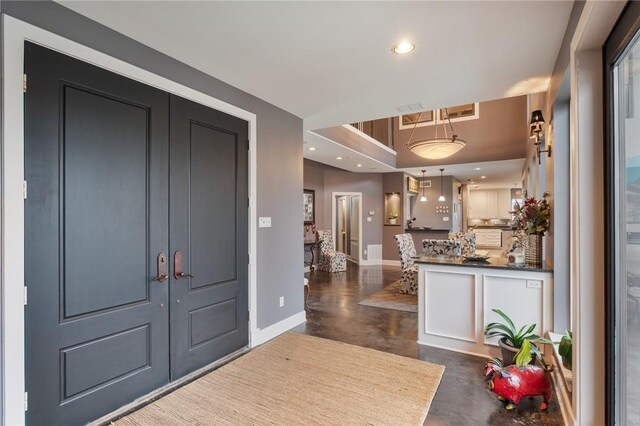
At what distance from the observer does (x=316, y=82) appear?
318 centimetres

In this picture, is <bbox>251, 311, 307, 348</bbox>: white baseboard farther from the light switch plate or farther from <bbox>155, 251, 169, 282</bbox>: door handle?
<bbox>155, 251, 169, 282</bbox>: door handle

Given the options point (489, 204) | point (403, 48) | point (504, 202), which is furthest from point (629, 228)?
point (489, 204)

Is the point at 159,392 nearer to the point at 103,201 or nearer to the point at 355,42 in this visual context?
the point at 103,201

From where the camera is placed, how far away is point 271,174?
375 centimetres

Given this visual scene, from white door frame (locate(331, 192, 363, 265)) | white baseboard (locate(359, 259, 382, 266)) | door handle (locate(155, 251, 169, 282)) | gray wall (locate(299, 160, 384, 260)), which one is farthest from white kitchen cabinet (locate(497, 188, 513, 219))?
door handle (locate(155, 251, 169, 282))

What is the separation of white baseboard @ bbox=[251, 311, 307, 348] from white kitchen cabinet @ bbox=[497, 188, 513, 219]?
40.1 ft

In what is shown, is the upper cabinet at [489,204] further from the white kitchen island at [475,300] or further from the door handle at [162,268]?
the door handle at [162,268]

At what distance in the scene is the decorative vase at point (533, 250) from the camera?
3.24 m

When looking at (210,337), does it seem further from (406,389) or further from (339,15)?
(339,15)

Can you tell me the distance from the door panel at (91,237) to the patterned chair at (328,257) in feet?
18.1

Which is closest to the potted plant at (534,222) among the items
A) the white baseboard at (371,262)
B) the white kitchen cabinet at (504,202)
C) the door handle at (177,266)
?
the door handle at (177,266)

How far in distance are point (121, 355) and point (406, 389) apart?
216cm

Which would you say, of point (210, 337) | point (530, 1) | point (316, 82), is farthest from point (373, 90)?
point (210, 337)

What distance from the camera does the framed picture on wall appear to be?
7.98m
